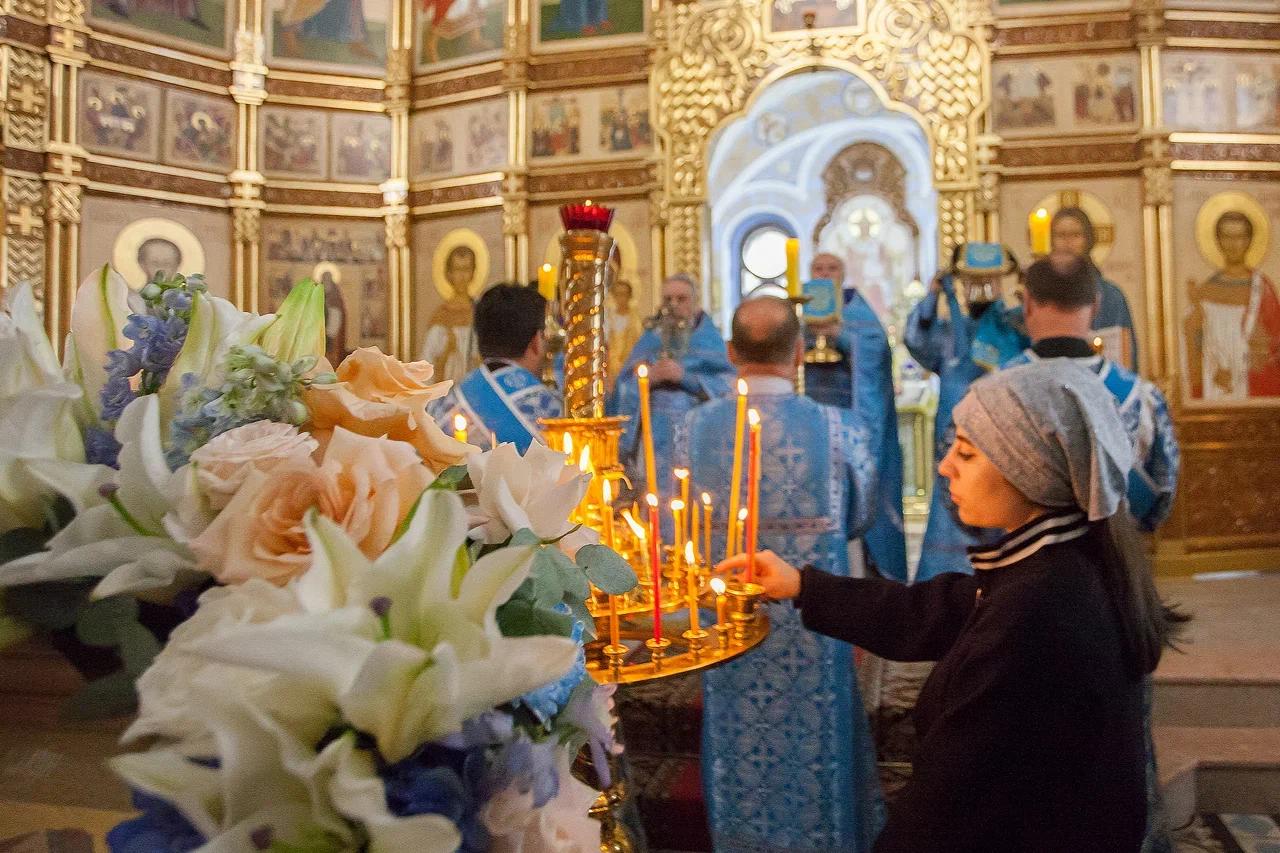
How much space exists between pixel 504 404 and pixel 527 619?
2.58 metres

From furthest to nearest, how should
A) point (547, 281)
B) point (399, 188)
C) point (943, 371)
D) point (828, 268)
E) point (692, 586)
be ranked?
point (399, 188), point (828, 268), point (943, 371), point (547, 281), point (692, 586)

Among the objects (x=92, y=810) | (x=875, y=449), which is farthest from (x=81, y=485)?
(x=875, y=449)

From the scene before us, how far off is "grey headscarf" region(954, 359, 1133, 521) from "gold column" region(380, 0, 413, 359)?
27.4ft

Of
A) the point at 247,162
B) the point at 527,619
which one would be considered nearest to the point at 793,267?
the point at 527,619

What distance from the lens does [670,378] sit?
4727 millimetres

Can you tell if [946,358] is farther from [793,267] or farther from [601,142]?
[601,142]

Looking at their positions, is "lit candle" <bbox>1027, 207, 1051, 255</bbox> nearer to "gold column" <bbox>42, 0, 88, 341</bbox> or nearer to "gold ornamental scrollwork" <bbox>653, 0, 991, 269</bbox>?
"gold ornamental scrollwork" <bbox>653, 0, 991, 269</bbox>

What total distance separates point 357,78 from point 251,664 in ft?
35.3

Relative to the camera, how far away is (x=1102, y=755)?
1.71m

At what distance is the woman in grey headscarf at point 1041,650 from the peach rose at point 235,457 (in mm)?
1363

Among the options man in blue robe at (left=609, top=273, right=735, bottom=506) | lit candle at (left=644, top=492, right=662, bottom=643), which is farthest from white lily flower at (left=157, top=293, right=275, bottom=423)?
man in blue robe at (left=609, top=273, right=735, bottom=506)

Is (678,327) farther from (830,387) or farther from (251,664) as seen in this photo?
(251,664)

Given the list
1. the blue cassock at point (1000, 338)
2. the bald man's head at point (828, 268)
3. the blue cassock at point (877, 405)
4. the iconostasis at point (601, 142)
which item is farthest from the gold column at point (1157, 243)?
the blue cassock at point (1000, 338)

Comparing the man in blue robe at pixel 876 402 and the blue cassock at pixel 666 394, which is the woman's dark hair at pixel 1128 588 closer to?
the blue cassock at pixel 666 394
